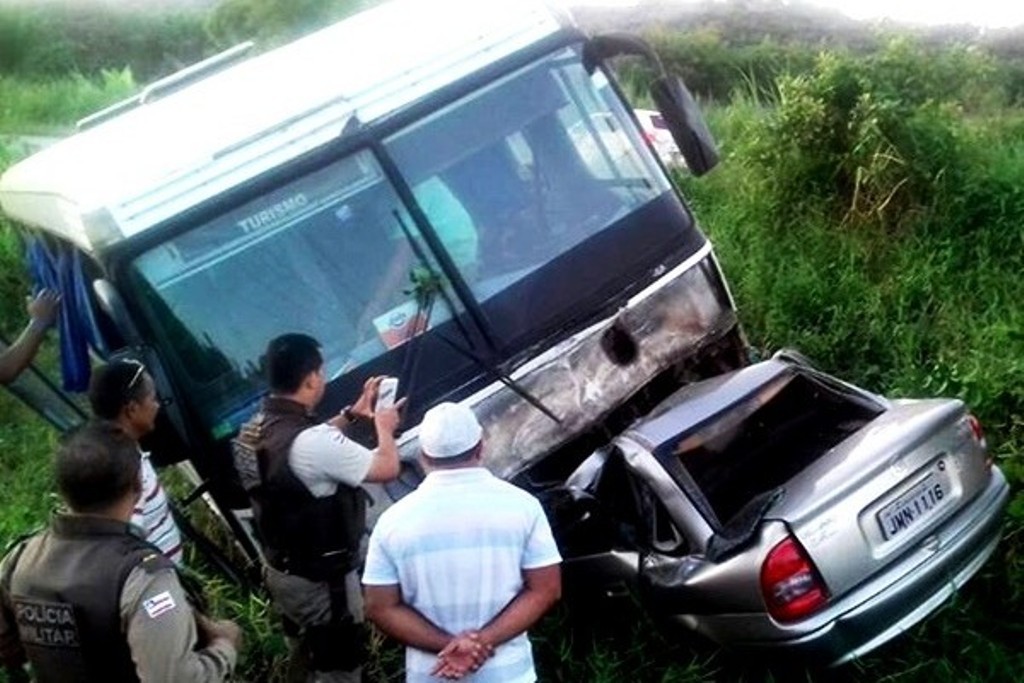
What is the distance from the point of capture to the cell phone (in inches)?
210

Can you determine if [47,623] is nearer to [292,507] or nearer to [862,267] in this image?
[292,507]

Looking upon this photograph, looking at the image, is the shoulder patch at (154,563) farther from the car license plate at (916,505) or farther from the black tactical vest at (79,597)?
the car license plate at (916,505)

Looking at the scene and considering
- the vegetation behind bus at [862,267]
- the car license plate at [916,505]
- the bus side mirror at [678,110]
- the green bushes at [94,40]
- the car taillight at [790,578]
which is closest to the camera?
the car taillight at [790,578]

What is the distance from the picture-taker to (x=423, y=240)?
18.7 ft

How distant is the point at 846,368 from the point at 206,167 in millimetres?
3614

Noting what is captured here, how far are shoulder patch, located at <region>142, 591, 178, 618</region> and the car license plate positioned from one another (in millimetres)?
2404

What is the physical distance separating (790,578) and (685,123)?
215 centimetres

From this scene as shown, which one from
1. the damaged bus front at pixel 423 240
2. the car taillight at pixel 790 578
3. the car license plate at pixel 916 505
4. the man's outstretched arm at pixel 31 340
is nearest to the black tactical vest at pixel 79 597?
the damaged bus front at pixel 423 240

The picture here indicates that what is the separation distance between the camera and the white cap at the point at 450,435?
12.9 feet

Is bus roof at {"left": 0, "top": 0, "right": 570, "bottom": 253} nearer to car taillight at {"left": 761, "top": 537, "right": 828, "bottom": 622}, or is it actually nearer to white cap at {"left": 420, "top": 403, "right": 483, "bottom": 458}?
white cap at {"left": 420, "top": 403, "right": 483, "bottom": 458}

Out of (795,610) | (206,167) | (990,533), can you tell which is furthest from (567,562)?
(206,167)

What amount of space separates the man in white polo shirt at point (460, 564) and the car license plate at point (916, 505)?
4.37 feet

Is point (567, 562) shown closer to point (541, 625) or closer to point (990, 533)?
point (541, 625)

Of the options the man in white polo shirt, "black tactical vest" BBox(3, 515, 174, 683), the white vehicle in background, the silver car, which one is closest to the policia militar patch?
"black tactical vest" BBox(3, 515, 174, 683)
